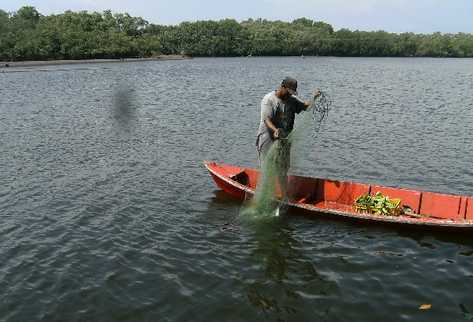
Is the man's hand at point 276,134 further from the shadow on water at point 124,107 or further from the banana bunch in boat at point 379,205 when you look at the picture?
the shadow on water at point 124,107

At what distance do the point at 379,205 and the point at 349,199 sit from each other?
125 centimetres

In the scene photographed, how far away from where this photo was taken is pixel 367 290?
950cm

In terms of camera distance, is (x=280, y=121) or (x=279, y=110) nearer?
(x=279, y=110)

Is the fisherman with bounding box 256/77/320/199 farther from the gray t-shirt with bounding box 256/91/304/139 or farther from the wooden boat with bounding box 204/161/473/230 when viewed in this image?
the wooden boat with bounding box 204/161/473/230

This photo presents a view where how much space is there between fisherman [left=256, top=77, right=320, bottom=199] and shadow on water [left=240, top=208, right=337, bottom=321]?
1483mm

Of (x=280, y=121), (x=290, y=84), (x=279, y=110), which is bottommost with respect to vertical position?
(x=280, y=121)

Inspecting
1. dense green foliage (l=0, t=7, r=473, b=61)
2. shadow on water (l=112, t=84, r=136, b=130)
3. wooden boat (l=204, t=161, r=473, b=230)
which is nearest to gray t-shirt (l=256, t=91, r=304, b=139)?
wooden boat (l=204, t=161, r=473, b=230)

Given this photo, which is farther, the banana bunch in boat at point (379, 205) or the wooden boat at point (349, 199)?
the banana bunch in boat at point (379, 205)

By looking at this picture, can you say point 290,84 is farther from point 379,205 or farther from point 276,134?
point 379,205

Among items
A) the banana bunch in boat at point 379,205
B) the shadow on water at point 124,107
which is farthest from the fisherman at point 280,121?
the shadow on water at point 124,107

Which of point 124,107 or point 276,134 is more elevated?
point 276,134

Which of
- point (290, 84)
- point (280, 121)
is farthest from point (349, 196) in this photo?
point (290, 84)

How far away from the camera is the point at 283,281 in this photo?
10.0m

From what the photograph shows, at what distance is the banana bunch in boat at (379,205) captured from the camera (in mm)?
12352
